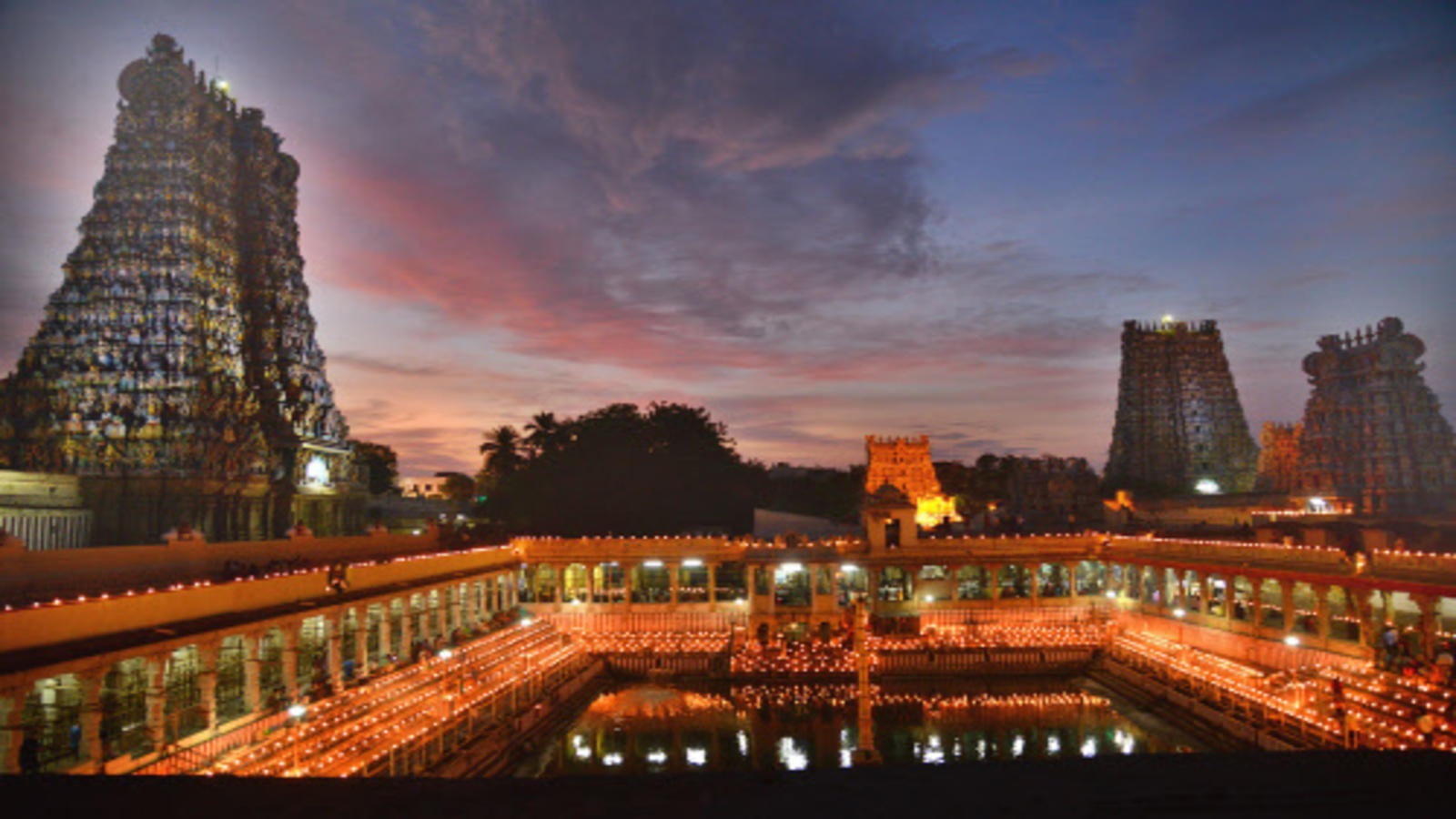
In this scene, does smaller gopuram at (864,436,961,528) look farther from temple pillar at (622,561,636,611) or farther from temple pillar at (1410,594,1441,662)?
temple pillar at (1410,594,1441,662)

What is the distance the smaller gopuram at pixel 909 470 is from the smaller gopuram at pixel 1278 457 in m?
20.9

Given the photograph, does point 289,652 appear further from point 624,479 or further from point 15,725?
point 624,479

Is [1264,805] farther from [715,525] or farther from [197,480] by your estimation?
[715,525]

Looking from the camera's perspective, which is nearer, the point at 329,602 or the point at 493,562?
the point at 329,602

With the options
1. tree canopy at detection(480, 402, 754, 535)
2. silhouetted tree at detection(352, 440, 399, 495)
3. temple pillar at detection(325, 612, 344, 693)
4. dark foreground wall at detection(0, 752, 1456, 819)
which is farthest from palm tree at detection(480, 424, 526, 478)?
dark foreground wall at detection(0, 752, 1456, 819)

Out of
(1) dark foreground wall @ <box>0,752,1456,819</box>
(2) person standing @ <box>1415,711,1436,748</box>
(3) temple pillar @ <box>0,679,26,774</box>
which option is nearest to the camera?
(1) dark foreground wall @ <box>0,752,1456,819</box>

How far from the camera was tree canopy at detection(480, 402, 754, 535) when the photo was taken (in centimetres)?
5297

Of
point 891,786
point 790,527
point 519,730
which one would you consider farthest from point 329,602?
point 790,527

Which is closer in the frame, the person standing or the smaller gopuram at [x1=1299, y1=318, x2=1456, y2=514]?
the person standing

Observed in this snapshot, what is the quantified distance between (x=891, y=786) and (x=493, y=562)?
30.8 m

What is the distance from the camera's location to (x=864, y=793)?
2506mm

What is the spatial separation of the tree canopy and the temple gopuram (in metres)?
13.0

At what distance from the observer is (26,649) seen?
37.6ft

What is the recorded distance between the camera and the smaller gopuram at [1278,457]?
56062mm
